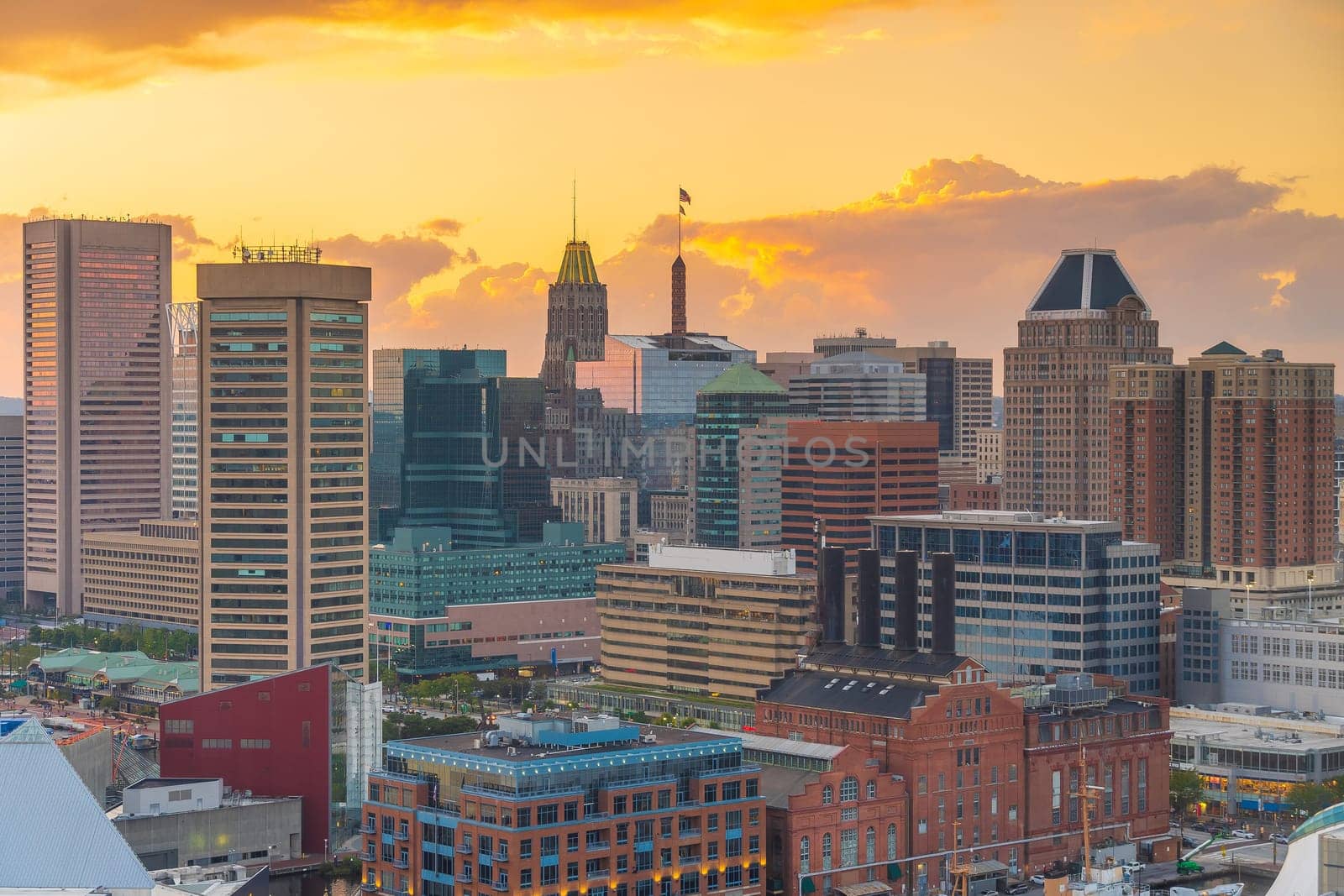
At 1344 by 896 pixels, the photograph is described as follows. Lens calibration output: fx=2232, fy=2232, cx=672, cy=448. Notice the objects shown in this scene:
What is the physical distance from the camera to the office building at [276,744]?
437 ft

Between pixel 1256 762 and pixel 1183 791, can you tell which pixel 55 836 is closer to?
pixel 1183 791

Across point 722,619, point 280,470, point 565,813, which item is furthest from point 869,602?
point 722,619

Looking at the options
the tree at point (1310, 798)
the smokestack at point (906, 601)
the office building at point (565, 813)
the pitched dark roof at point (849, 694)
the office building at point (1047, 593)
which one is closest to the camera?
the office building at point (565, 813)

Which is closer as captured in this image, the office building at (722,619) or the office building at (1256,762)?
the office building at (1256,762)

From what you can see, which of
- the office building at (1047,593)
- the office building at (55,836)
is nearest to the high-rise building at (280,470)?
the office building at (1047,593)

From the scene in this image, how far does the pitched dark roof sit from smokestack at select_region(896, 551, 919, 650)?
5.83 meters

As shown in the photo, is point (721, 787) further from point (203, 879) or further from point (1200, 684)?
point (1200, 684)

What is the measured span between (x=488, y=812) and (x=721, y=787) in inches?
517

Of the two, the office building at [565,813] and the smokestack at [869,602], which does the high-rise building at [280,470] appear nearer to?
the smokestack at [869,602]

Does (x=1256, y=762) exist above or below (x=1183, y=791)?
above

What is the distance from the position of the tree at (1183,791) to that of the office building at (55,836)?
247 ft

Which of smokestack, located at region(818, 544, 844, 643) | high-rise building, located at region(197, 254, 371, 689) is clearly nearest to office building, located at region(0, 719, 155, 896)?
smokestack, located at region(818, 544, 844, 643)

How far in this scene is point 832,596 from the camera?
14600cm

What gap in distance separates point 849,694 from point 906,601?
1278 centimetres
